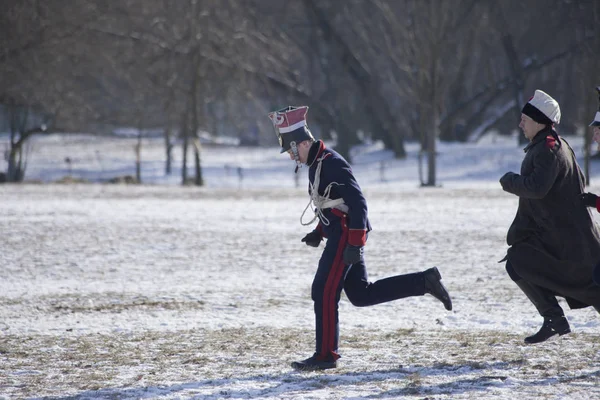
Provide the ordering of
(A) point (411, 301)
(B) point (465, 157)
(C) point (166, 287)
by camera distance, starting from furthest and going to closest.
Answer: (B) point (465, 157) < (C) point (166, 287) < (A) point (411, 301)

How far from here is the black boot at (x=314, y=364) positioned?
5953mm

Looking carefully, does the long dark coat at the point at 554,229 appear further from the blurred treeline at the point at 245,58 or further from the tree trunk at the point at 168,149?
the tree trunk at the point at 168,149

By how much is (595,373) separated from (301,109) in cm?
249

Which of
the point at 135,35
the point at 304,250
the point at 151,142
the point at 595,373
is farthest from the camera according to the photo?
the point at 151,142

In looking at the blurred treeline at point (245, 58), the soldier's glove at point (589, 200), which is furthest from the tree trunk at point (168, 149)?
the soldier's glove at point (589, 200)

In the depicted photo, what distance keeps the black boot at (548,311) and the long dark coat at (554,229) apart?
12 centimetres

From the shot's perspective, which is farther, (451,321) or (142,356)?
(451,321)

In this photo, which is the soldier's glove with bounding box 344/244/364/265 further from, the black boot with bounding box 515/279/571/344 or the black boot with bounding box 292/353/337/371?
the black boot with bounding box 515/279/571/344

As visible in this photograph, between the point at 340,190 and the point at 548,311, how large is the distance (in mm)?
1584

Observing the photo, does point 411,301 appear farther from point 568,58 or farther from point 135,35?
point 568,58

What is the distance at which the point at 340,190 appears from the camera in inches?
238

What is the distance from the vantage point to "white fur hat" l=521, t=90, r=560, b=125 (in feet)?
20.0

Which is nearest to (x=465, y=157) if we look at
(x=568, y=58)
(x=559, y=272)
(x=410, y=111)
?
(x=568, y=58)

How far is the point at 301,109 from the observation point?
6.13m
